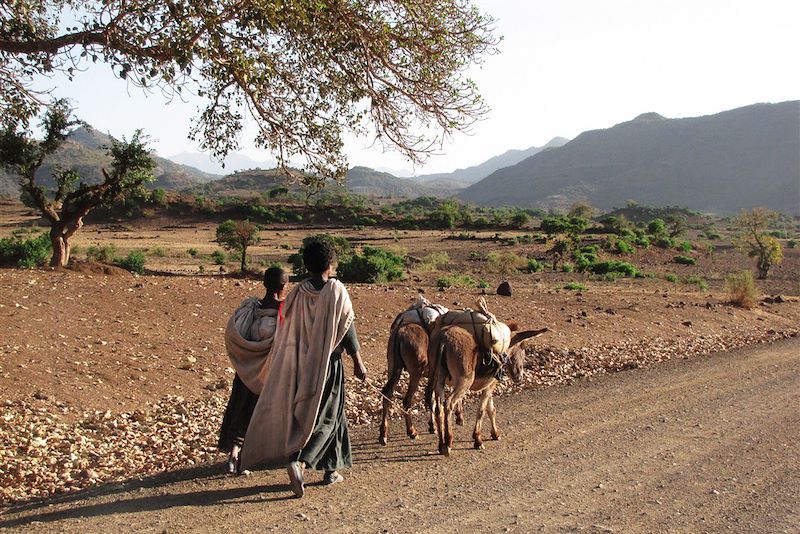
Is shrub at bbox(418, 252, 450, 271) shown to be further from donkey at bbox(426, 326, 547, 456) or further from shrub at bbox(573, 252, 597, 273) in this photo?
donkey at bbox(426, 326, 547, 456)

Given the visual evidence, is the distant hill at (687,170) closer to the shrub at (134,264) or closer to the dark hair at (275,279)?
the shrub at (134,264)

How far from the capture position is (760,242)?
36.3m

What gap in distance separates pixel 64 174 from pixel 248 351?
15573 mm

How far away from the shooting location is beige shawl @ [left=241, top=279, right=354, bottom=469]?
586 cm

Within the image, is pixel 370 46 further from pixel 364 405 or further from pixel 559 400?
pixel 559 400

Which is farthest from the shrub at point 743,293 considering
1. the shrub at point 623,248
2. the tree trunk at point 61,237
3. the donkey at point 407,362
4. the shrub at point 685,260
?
the shrub at point 623,248

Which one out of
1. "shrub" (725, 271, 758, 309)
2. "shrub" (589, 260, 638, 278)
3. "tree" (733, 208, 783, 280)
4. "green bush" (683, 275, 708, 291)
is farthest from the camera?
"tree" (733, 208, 783, 280)

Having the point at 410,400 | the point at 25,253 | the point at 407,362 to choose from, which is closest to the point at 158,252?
the point at 25,253

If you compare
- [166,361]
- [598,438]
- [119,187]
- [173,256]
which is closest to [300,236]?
[173,256]

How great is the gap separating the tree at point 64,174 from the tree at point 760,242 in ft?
93.8

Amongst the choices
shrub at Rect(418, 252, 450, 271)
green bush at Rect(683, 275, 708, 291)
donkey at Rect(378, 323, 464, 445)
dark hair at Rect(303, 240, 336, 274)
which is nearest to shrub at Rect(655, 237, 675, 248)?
green bush at Rect(683, 275, 708, 291)

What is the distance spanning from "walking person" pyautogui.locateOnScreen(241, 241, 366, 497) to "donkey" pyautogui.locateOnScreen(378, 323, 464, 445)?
1.36 metres

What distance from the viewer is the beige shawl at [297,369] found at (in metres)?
5.86

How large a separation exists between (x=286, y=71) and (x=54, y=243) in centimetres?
1132
